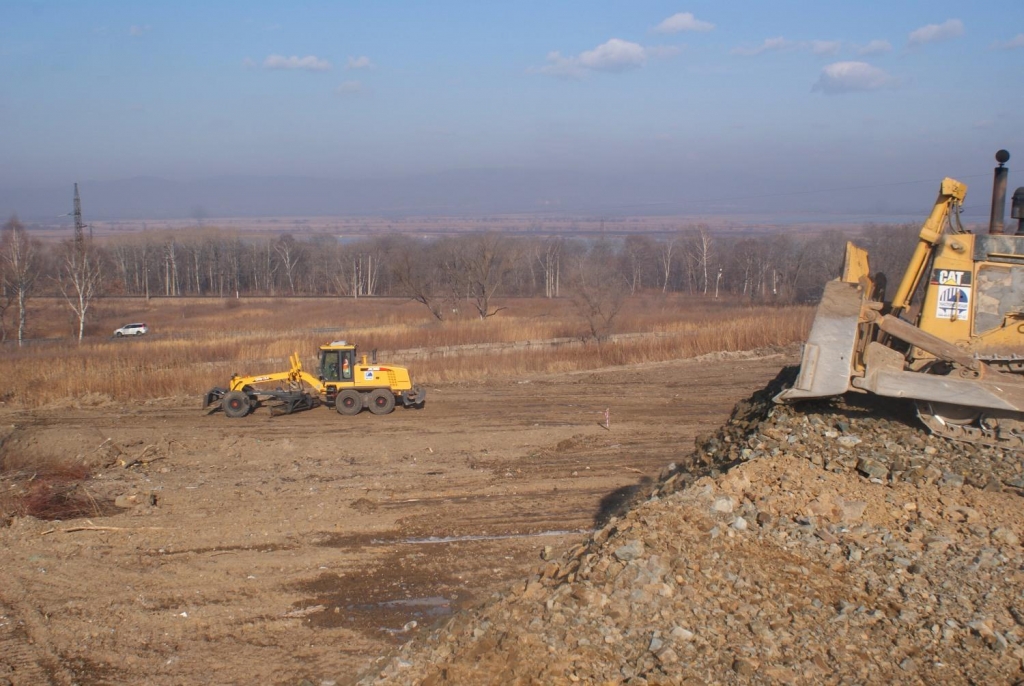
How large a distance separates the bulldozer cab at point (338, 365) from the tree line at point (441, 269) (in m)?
14.0

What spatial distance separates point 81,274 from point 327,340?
18334 mm

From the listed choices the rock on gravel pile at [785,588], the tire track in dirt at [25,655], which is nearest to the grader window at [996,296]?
the rock on gravel pile at [785,588]

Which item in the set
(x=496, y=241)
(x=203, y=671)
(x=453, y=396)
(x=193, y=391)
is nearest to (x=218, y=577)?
(x=203, y=671)

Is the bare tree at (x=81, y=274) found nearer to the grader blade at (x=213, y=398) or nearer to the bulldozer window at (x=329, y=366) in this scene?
the grader blade at (x=213, y=398)

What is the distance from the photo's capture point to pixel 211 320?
170 ft

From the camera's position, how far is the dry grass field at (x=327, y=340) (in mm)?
24719

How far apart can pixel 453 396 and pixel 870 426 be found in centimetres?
1441

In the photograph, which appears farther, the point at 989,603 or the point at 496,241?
the point at 496,241

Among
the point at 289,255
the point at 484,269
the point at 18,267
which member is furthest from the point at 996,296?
the point at 289,255

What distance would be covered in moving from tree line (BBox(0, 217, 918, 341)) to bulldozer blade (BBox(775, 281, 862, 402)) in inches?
881

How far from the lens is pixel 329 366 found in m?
20.1

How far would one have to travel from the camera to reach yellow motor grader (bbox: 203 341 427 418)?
65.5ft

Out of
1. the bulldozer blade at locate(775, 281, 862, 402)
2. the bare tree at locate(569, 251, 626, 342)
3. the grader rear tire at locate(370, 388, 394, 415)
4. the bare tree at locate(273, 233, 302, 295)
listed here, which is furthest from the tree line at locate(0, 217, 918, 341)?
the bulldozer blade at locate(775, 281, 862, 402)

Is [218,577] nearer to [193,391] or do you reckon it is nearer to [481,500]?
[481,500]
